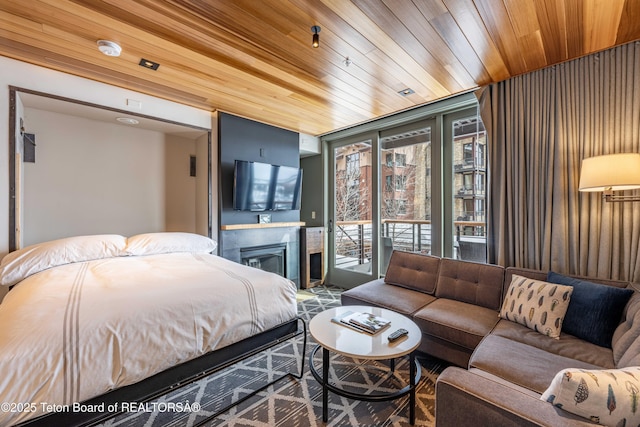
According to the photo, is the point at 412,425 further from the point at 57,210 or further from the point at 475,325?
the point at 57,210

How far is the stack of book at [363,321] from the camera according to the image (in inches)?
73.2

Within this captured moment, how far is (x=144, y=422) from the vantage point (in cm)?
171

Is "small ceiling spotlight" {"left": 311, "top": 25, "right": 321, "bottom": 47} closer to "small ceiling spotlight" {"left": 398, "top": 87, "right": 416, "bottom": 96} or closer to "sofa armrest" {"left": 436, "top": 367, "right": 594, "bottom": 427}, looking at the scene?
"small ceiling spotlight" {"left": 398, "top": 87, "right": 416, "bottom": 96}

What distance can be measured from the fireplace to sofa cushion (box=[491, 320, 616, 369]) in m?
2.92

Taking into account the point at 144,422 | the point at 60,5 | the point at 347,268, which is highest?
the point at 60,5

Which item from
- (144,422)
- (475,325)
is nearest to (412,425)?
(475,325)

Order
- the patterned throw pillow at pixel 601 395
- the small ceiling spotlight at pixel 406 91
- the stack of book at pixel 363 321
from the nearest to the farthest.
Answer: the patterned throw pillow at pixel 601 395 < the stack of book at pixel 363 321 < the small ceiling spotlight at pixel 406 91

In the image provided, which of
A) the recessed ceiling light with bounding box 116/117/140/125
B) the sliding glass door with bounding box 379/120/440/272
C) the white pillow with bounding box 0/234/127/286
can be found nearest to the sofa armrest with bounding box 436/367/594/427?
the sliding glass door with bounding box 379/120/440/272

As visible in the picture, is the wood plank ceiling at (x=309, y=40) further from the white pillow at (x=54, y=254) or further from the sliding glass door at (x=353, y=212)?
the white pillow at (x=54, y=254)

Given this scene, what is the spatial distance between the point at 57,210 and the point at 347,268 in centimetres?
378

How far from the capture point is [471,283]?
2555 mm

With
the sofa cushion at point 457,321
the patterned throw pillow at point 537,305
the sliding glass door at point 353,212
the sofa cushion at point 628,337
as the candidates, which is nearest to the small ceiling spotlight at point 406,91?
the sliding glass door at point 353,212

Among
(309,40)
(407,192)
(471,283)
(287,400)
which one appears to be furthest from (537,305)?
(309,40)

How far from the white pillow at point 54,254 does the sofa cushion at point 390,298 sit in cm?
236
